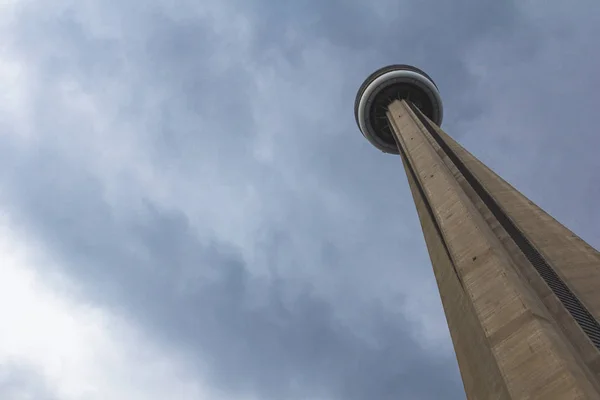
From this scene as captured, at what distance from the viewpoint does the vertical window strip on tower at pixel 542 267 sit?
438 inches

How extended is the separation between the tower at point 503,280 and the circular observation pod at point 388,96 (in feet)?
22.6

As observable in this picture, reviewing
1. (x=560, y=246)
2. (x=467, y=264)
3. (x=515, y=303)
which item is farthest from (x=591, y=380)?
(x=560, y=246)

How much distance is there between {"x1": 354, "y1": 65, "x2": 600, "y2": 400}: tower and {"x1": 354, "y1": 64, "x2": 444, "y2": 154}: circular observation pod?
689 cm

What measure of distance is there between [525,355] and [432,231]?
15352 millimetres

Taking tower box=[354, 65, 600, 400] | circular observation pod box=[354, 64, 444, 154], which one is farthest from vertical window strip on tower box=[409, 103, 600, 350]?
circular observation pod box=[354, 64, 444, 154]

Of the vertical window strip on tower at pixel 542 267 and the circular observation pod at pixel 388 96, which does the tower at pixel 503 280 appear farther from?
the circular observation pod at pixel 388 96

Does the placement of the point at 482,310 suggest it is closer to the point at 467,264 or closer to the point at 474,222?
the point at 467,264

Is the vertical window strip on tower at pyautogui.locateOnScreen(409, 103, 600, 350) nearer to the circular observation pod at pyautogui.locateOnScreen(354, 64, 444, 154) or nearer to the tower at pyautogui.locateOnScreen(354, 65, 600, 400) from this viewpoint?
the tower at pyautogui.locateOnScreen(354, 65, 600, 400)

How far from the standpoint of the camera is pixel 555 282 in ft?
44.6

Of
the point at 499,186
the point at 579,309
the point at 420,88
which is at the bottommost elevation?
the point at 579,309

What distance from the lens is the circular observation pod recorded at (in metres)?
36.4

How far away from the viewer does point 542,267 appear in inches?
567

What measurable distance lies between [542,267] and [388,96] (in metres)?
24.8

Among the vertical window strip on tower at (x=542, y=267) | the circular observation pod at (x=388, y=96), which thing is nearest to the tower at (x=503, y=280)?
the vertical window strip on tower at (x=542, y=267)
